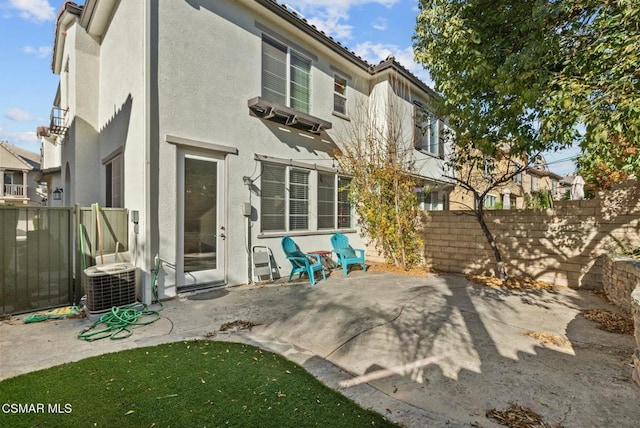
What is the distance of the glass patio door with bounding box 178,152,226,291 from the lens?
6.24 metres

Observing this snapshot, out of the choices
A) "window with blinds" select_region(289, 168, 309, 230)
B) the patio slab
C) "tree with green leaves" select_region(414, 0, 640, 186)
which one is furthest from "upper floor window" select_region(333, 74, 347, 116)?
the patio slab

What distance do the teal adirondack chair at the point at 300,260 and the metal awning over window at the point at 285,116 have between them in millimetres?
3138

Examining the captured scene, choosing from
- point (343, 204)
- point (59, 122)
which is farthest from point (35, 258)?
point (59, 122)

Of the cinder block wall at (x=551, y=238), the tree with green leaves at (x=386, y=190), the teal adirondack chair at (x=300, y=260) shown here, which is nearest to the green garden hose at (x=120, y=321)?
the teal adirondack chair at (x=300, y=260)

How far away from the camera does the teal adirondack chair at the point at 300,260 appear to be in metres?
7.42

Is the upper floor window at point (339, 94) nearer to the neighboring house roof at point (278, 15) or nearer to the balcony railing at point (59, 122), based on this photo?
the neighboring house roof at point (278, 15)

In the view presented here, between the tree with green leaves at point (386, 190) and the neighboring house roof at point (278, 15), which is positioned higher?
the neighboring house roof at point (278, 15)

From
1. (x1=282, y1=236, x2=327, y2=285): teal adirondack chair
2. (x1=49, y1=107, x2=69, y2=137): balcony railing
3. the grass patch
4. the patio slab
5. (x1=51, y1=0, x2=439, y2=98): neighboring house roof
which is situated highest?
(x1=51, y1=0, x2=439, y2=98): neighboring house roof

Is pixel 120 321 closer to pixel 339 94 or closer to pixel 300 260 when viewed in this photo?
pixel 300 260

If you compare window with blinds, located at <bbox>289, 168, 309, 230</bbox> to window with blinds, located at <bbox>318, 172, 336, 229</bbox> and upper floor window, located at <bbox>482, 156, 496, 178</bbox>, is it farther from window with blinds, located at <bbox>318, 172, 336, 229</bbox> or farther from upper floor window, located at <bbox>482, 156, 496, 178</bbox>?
upper floor window, located at <bbox>482, 156, 496, 178</bbox>

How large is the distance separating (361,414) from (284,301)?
11.6 ft

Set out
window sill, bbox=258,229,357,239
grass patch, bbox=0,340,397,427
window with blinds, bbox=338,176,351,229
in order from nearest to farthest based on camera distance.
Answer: grass patch, bbox=0,340,397,427
window sill, bbox=258,229,357,239
window with blinds, bbox=338,176,351,229

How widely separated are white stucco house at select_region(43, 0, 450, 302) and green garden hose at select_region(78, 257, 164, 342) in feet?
1.82

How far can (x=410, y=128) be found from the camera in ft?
39.4
